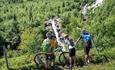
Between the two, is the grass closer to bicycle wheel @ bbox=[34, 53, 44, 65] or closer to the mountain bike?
bicycle wheel @ bbox=[34, 53, 44, 65]

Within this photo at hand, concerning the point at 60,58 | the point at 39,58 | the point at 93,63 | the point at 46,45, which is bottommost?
the point at 93,63

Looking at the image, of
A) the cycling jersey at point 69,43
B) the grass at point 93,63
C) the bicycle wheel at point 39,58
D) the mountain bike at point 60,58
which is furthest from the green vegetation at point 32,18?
the cycling jersey at point 69,43

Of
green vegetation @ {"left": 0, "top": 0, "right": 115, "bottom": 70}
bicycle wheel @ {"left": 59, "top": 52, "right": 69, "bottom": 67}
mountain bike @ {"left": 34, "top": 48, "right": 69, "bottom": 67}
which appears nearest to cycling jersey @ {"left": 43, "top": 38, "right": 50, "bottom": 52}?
mountain bike @ {"left": 34, "top": 48, "right": 69, "bottom": 67}

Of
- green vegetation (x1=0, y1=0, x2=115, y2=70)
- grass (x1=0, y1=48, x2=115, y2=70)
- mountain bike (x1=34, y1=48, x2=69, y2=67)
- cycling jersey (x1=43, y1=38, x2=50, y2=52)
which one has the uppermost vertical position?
cycling jersey (x1=43, y1=38, x2=50, y2=52)

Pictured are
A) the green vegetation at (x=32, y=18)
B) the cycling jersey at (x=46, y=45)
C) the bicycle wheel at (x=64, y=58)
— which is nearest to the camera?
the cycling jersey at (x=46, y=45)

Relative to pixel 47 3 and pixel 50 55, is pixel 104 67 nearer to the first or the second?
pixel 50 55

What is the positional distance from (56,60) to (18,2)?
382ft

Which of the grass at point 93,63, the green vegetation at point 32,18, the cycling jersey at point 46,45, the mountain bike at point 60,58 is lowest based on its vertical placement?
the green vegetation at point 32,18

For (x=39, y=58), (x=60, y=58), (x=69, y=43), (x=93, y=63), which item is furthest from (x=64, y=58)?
(x=69, y=43)

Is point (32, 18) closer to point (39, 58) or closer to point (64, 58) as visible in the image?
point (64, 58)

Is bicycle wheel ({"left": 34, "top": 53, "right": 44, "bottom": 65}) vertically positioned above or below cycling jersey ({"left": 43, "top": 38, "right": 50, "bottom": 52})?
below

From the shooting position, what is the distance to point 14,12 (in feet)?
383

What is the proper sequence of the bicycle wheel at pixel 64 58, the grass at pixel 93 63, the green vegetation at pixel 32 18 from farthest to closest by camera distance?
the green vegetation at pixel 32 18 → the bicycle wheel at pixel 64 58 → the grass at pixel 93 63

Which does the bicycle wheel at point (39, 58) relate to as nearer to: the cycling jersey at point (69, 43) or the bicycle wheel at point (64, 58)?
the bicycle wheel at point (64, 58)
